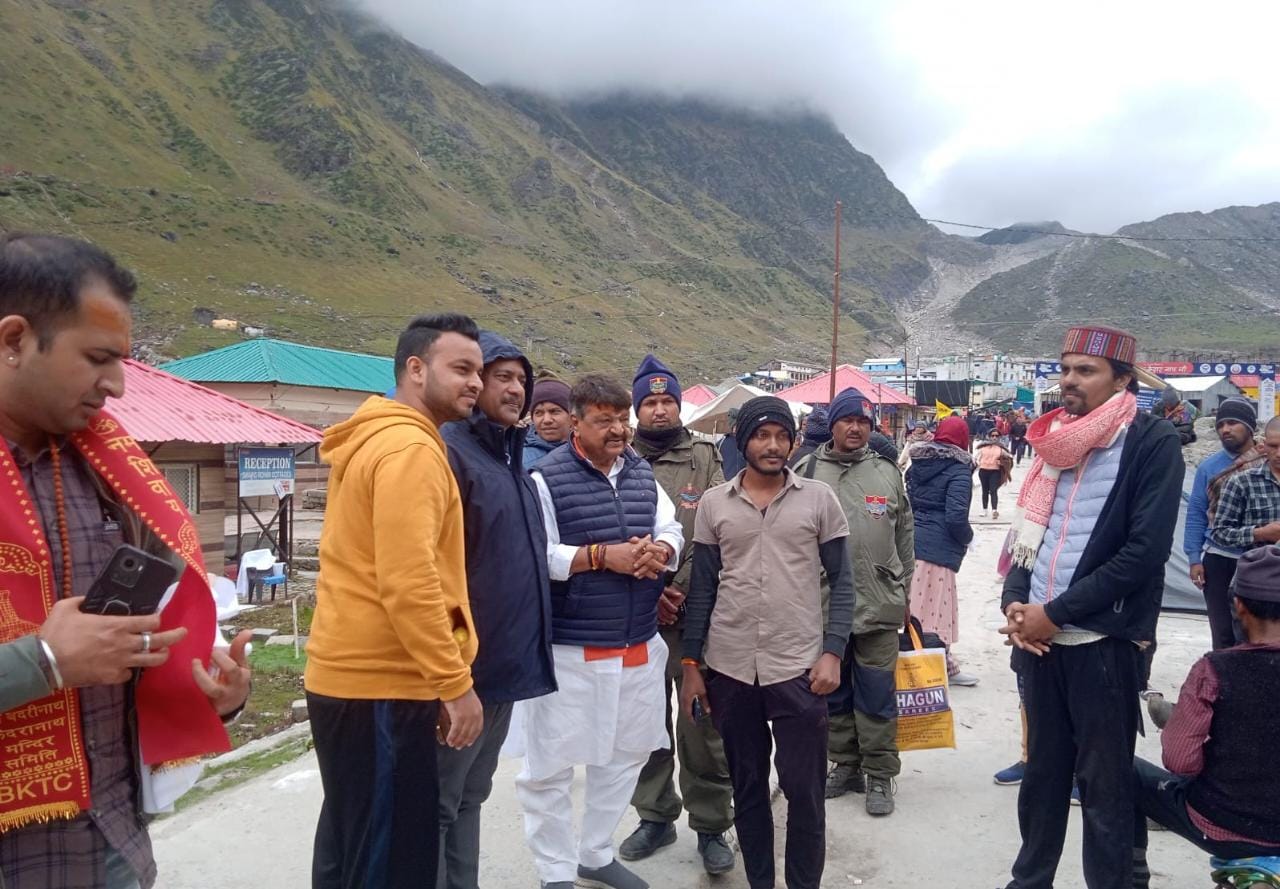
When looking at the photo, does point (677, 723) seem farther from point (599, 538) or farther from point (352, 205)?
point (352, 205)

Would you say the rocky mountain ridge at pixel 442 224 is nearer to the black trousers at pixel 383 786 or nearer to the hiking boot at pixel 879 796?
the black trousers at pixel 383 786

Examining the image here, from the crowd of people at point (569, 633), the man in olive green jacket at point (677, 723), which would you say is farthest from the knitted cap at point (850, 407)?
the man in olive green jacket at point (677, 723)

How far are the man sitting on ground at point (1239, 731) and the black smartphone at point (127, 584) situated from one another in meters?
2.72

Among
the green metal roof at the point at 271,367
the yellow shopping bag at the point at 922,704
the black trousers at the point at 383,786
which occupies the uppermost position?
the green metal roof at the point at 271,367

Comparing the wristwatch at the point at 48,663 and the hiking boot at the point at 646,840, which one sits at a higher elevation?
the wristwatch at the point at 48,663

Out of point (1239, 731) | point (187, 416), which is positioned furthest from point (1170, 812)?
point (187, 416)

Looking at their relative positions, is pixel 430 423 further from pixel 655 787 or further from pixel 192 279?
pixel 192 279

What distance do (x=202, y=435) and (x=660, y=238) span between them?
107 metres

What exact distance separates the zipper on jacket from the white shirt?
1.31m

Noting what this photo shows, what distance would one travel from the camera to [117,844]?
4.99 feet

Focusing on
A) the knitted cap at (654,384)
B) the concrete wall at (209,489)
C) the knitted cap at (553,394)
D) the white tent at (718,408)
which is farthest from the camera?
the white tent at (718,408)

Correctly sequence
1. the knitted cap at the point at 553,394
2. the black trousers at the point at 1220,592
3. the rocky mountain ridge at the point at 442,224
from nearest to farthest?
the knitted cap at the point at 553,394
the black trousers at the point at 1220,592
the rocky mountain ridge at the point at 442,224

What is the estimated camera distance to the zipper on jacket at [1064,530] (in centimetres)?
285

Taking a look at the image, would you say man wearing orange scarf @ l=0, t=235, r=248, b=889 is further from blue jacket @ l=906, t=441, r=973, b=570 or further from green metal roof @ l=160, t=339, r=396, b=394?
green metal roof @ l=160, t=339, r=396, b=394
